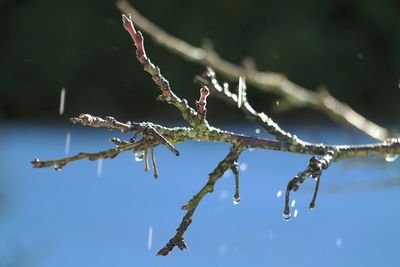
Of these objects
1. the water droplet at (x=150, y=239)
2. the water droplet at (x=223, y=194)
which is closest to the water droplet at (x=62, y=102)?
the water droplet at (x=223, y=194)

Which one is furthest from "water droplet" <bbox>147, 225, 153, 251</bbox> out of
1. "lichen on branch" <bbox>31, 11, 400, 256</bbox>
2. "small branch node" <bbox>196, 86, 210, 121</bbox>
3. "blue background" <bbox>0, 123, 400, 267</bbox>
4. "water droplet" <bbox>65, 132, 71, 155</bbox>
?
"small branch node" <bbox>196, 86, 210, 121</bbox>

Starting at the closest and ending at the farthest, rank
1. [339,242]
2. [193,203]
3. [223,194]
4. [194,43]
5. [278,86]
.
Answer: [193,203], [278,86], [339,242], [223,194], [194,43]

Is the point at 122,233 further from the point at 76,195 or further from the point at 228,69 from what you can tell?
the point at 228,69

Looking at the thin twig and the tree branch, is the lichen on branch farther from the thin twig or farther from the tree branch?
the tree branch

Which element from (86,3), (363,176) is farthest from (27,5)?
(363,176)

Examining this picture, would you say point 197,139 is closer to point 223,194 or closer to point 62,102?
point 223,194

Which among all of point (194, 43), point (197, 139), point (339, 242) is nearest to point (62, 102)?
point (194, 43)

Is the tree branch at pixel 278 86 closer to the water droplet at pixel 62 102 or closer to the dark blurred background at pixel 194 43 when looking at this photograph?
the dark blurred background at pixel 194 43

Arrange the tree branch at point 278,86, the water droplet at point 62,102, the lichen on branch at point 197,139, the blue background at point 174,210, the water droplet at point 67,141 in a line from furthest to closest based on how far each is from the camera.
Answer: the water droplet at point 62,102 → the water droplet at point 67,141 → the blue background at point 174,210 → the tree branch at point 278,86 → the lichen on branch at point 197,139
